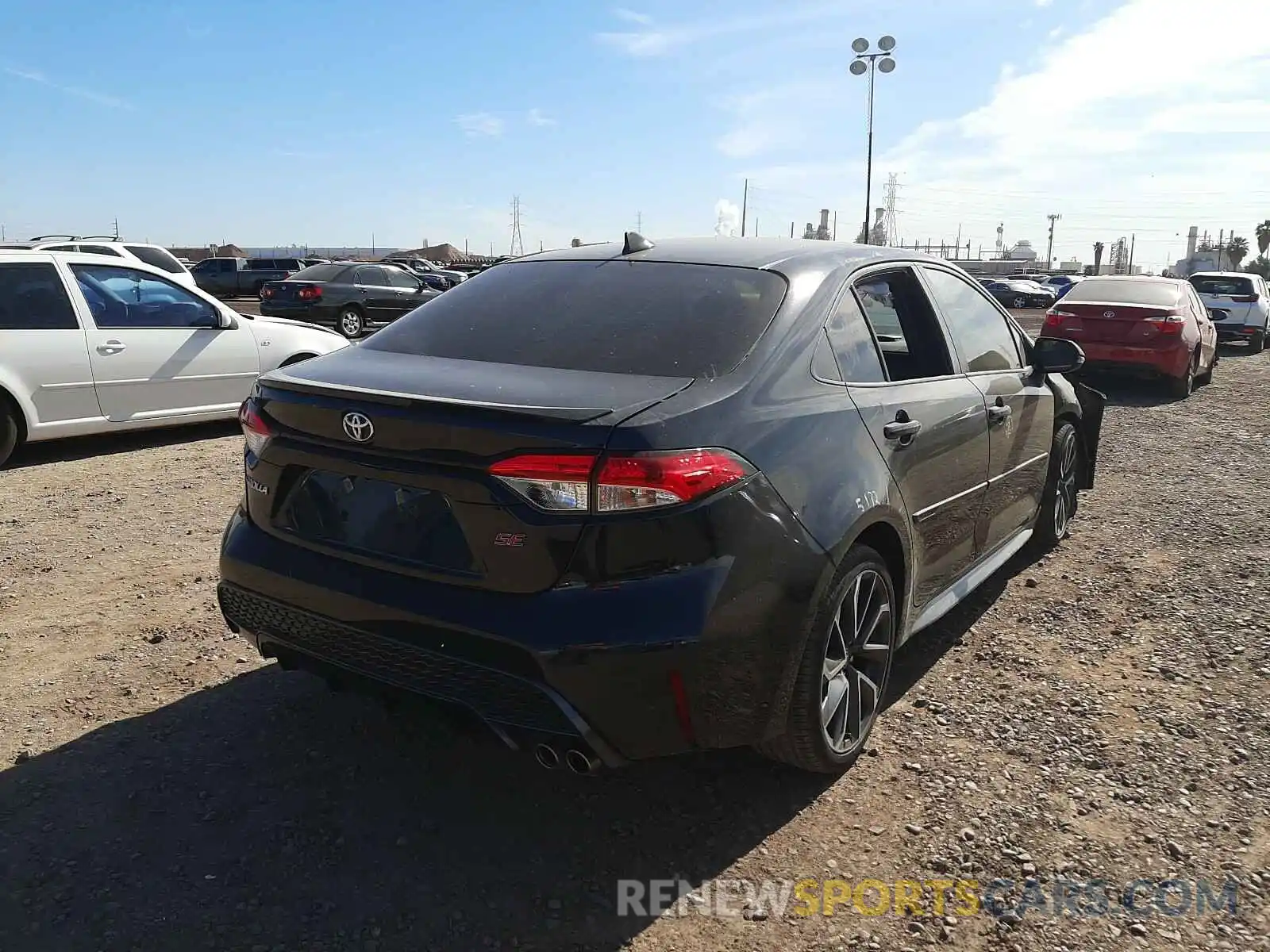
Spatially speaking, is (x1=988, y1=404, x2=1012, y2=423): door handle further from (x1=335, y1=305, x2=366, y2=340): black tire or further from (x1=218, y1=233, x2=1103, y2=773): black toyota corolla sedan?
(x1=335, y1=305, x2=366, y2=340): black tire

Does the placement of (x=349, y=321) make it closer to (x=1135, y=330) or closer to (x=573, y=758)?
(x=1135, y=330)

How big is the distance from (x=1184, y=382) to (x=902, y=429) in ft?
34.6

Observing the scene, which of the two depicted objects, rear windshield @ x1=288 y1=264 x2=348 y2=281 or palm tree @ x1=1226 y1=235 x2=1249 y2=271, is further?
palm tree @ x1=1226 y1=235 x2=1249 y2=271

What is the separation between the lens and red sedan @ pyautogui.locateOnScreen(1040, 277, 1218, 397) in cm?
1160

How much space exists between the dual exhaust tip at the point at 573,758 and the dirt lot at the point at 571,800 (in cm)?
18

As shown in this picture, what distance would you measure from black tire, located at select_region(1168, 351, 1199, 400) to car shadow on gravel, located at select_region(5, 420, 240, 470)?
10627mm

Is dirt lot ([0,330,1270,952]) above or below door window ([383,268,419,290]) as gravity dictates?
below

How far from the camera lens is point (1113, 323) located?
1180cm

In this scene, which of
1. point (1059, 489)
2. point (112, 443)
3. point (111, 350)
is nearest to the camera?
point (1059, 489)

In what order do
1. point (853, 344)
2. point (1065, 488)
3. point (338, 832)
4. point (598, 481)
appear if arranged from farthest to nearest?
1. point (1065, 488)
2. point (853, 344)
3. point (338, 832)
4. point (598, 481)

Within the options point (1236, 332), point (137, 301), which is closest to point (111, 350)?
point (137, 301)

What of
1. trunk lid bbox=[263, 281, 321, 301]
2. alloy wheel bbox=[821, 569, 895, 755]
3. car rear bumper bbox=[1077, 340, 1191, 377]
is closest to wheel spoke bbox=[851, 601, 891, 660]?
alloy wheel bbox=[821, 569, 895, 755]

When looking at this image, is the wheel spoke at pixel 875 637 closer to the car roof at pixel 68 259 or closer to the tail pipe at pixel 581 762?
the tail pipe at pixel 581 762

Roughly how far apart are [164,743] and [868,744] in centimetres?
235
